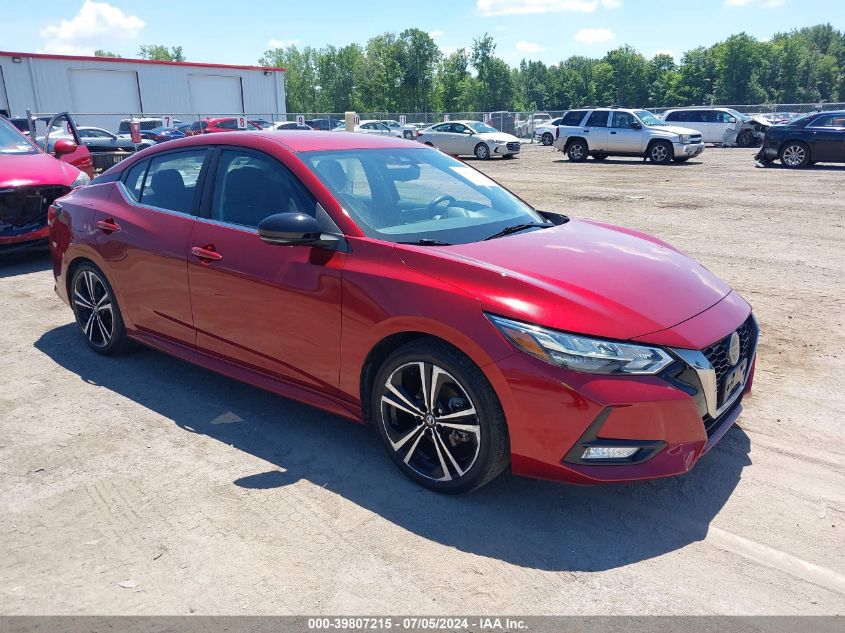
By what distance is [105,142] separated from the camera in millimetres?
29062

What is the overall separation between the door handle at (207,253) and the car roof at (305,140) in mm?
682

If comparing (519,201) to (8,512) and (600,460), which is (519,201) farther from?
(8,512)

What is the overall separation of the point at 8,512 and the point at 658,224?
10070 mm

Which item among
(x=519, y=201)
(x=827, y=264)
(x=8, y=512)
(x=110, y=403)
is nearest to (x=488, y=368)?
(x=519, y=201)

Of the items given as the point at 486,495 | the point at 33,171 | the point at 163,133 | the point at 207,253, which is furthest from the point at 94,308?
the point at 163,133

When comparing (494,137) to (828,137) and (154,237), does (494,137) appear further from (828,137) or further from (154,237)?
(154,237)

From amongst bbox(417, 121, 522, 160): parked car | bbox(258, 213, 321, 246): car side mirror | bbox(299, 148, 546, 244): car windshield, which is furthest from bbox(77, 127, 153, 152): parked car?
bbox(258, 213, 321, 246): car side mirror

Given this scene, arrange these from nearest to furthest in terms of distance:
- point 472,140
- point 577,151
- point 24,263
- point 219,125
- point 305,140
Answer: point 305,140 < point 24,263 < point 577,151 < point 472,140 < point 219,125

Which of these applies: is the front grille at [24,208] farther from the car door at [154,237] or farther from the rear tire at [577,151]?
the rear tire at [577,151]

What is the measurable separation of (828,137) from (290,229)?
68.2 feet

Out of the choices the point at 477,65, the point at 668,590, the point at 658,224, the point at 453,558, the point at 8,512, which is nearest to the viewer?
the point at 668,590

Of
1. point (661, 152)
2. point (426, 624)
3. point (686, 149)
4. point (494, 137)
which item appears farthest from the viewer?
point (494, 137)

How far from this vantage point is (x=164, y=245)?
179 inches

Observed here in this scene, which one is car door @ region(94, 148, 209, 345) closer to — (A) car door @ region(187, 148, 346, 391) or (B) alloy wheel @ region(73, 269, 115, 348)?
(A) car door @ region(187, 148, 346, 391)
